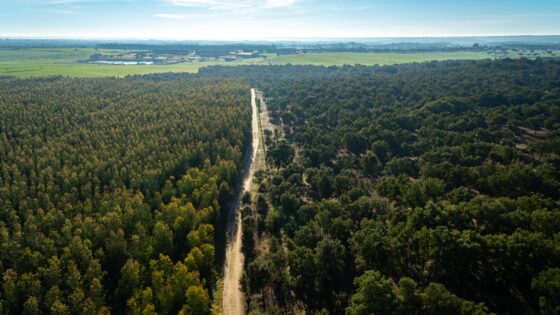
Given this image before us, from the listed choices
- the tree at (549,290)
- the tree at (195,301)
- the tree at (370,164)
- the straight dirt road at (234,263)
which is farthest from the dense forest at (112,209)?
the tree at (549,290)

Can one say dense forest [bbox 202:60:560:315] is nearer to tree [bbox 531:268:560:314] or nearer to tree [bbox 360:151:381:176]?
tree [bbox 531:268:560:314]

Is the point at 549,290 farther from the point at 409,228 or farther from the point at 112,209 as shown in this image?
the point at 112,209

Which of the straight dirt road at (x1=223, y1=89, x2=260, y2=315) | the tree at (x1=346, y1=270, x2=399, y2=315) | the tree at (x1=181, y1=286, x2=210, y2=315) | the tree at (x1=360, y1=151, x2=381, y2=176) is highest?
the tree at (x1=360, y1=151, x2=381, y2=176)

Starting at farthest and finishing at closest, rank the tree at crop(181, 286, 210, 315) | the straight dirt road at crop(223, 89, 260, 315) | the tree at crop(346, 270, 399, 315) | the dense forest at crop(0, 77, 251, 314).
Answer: the straight dirt road at crop(223, 89, 260, 315) < the dense forest at crop(0, 77, 251, 314) < the tree at crop(181, 286, 210, 315) < the tree at crop(346, 270, 399, 315)

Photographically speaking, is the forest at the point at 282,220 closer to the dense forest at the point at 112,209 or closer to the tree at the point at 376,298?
the tree at the point at 376,298

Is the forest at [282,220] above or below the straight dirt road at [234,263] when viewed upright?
above

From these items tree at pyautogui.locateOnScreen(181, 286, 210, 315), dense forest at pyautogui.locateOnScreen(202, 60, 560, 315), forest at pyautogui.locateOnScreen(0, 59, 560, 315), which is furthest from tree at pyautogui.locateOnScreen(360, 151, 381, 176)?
tree at pyautogui.locateOnScreen(181, 286, 210, 315)

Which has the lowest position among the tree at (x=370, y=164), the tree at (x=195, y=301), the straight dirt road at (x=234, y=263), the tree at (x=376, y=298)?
the straight dirt road at (x=234, y=263)

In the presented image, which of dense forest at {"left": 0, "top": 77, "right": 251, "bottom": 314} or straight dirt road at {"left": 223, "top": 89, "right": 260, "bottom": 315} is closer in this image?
dense forest at {"left": 0, "top": 77, "right": 251, "bottom": 314}

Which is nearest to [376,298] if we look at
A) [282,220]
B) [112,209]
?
[282,220]

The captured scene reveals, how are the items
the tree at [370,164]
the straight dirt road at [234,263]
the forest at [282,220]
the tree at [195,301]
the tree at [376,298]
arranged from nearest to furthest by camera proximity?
the tree at [376,298] < the tree at [195,301] < the forest at [282,220] < the straight dirt road at [234,263] < the tree at [370,164]
